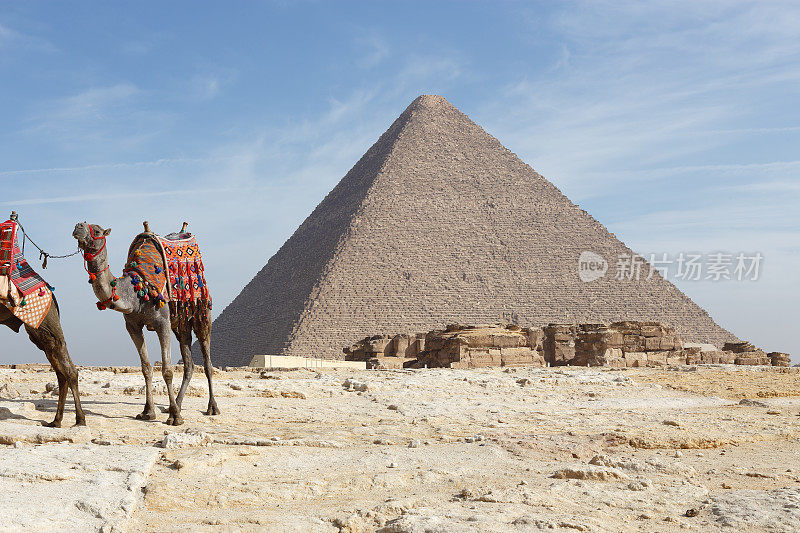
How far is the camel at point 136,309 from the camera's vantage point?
580 cm

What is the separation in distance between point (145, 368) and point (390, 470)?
8.55 feet

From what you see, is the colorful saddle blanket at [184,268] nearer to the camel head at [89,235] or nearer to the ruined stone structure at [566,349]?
the camel head at [89,235]

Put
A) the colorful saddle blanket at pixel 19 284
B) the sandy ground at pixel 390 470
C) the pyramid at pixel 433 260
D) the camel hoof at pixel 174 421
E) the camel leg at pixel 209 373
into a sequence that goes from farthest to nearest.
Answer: the pyramid at pixel 433 260, the camel leg at pixel 209 373, the camel hoof at pixel 174 421, the colorful saddle blanket at pixel 19 284, the sandy ground at pixel 390 470

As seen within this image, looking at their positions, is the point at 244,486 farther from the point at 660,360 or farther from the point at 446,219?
the point at 446,219

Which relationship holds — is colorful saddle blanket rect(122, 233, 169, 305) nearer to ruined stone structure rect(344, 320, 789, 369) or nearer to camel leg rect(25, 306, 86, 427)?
camel leg rect(25, 306, 86, 427)

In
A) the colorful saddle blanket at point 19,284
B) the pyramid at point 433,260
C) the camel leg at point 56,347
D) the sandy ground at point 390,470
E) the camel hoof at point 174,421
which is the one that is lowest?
the sandy ground at point 390,470

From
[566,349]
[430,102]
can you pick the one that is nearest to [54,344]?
[566,349]

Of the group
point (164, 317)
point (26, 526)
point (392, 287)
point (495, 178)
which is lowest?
point (26, 526)

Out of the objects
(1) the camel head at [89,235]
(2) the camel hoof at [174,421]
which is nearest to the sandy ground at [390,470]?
(2) the camel hoof at [174,421]

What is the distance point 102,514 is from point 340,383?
22.7 ft

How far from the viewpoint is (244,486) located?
13.5 ft

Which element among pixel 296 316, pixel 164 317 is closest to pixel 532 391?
pixel 164 317

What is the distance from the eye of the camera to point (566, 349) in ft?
82.6

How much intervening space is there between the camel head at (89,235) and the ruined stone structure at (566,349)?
1454cm
